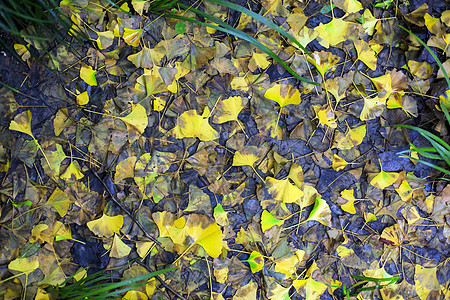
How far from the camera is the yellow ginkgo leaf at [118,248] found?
0.53 m

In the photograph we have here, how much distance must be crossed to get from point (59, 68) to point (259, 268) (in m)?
0.48

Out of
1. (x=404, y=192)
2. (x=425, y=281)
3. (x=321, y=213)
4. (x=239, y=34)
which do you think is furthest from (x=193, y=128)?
(x=425, y=281)

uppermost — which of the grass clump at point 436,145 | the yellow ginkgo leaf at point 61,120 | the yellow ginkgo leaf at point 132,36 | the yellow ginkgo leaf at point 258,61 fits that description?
the yellow ginkgo leaf at point 132,36

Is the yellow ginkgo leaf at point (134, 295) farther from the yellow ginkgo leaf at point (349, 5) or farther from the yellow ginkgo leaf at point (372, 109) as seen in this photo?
the yellow ginkgo leaf at point (349, 5)

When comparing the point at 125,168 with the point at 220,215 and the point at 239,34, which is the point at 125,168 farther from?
the point at 239,34

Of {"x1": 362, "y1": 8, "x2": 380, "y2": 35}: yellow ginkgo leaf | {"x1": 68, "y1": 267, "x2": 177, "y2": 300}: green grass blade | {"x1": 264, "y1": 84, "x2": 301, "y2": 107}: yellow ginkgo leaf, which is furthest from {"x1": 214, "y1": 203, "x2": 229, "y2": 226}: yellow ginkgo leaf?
{"x1": 362, "y1": 8, "x2": 380, "y2": 35}: yellow ginkgo leaf

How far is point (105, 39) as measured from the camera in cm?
53

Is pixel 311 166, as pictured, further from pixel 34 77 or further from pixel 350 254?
pixel 34 77

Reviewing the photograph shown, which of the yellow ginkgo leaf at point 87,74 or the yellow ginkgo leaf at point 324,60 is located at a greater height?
the yellow ginkgo leaf at point 87,74

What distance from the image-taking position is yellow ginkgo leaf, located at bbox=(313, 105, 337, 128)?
0.56 meters

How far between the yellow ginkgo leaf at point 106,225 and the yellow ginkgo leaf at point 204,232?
116 mm

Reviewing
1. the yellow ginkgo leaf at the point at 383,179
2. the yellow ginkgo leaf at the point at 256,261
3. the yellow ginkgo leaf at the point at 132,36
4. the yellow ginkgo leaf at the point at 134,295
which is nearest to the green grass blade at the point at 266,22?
the yellow ginkgo leaf at the point at 132,36

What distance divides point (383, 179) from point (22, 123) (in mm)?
626

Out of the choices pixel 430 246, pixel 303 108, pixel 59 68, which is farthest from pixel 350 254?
pixel 59 68
